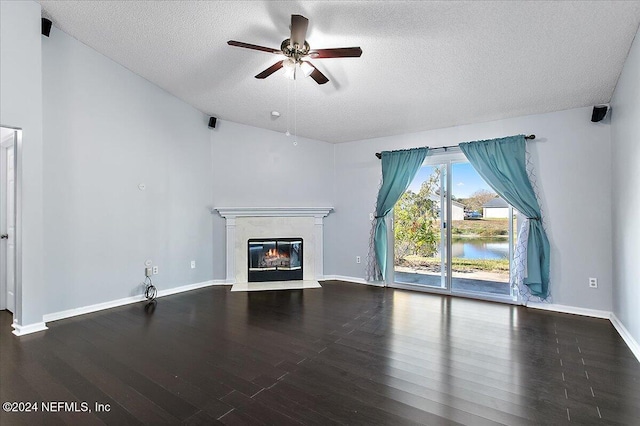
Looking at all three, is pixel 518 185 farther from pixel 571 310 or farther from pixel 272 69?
pixel 272 69

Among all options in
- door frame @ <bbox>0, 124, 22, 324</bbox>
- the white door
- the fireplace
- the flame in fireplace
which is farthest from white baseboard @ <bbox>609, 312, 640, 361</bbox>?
the white door

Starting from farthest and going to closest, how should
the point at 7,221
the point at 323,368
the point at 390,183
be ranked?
the point at 390,183, the point at 7,221, the point at 323,368

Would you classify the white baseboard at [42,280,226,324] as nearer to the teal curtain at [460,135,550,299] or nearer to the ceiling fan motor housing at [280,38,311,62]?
the ceiling fan motor housing at [280,38,311,62]

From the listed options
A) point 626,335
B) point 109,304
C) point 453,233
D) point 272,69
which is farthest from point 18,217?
point 626,335

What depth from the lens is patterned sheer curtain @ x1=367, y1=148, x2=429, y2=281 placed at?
494 centimetres

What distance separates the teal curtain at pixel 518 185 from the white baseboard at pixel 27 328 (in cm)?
557

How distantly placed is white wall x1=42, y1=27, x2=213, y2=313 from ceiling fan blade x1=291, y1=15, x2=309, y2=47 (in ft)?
9.34

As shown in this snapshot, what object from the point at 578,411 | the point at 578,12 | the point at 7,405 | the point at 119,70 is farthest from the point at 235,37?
the point at 578,411

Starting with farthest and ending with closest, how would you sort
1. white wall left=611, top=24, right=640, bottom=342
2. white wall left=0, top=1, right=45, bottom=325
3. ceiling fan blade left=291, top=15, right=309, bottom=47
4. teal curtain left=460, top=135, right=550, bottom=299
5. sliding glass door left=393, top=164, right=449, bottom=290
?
sliding glass door left=393, top=164, right=449, bottom=290
teal curtain left=460, top=135, right=550, bottom=299
white wall left=0, top=1, right=45, bottom=325
white wall left=611, top=24, right=640, bottom=342
ceiling fan blade left=291, top=15, right=309, bottom=47

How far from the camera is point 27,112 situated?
3.02m

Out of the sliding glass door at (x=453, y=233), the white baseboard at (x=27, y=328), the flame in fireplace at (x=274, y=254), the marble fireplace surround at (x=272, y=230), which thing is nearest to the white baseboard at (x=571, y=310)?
the sliding glass door at (x=453, y=233)

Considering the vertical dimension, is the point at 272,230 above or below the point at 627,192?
below

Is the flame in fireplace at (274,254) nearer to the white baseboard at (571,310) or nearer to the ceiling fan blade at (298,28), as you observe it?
the ceiling fan blade at (298,28)

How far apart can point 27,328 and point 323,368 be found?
304 cm
